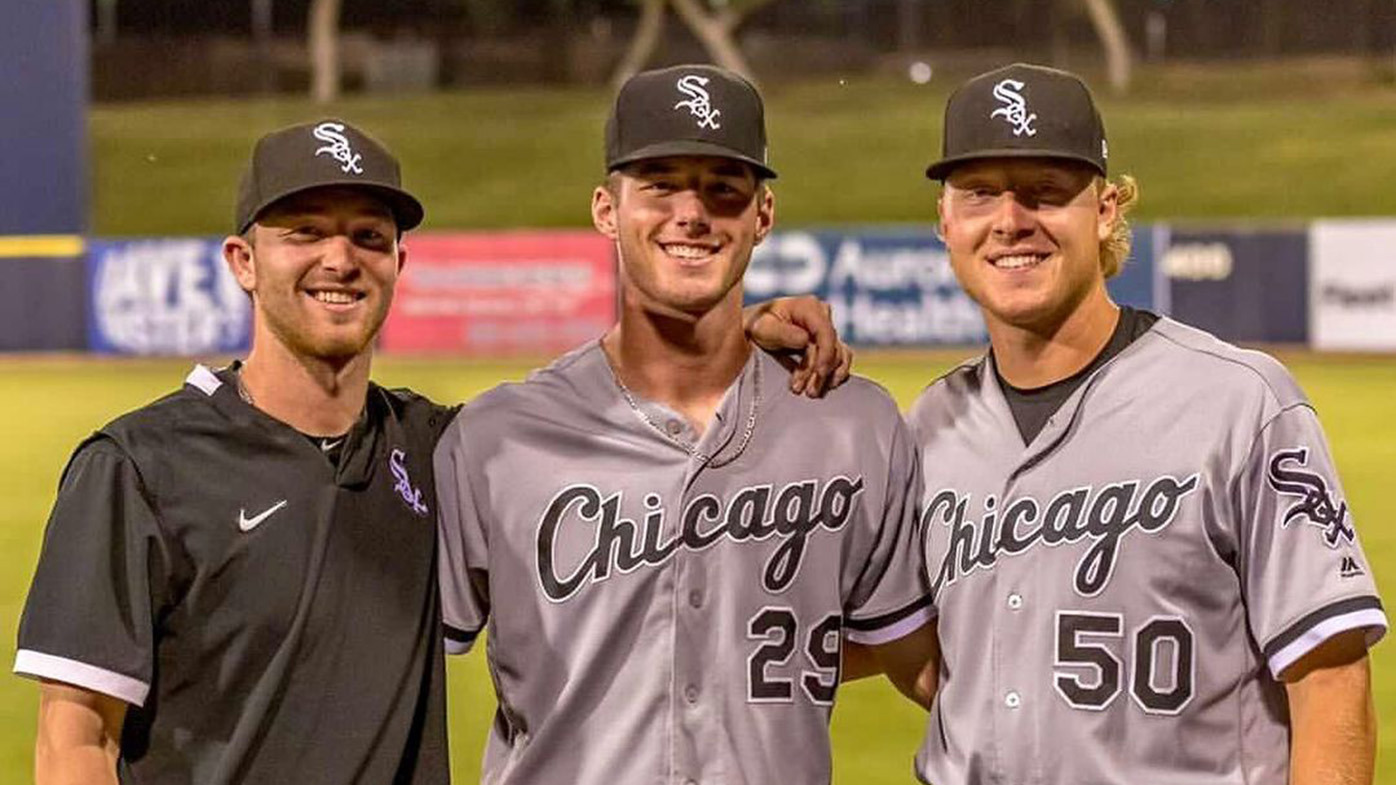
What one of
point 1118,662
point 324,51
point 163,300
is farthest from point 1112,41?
Answer: point 1118,662

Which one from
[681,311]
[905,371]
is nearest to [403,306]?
[905,371]

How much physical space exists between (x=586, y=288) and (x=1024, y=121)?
1703 centimetres

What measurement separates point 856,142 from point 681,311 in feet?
104

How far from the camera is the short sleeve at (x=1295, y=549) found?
3.02m

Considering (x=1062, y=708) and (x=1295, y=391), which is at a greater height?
(x=1295, y=391)

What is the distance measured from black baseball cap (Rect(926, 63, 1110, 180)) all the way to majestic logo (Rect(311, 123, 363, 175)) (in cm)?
95

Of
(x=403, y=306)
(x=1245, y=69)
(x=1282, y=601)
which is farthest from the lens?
(x=1245, y=69)

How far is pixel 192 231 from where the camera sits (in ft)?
108

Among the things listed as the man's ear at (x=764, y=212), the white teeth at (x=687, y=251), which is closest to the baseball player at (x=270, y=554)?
the white teeth at (x=687, y=251)

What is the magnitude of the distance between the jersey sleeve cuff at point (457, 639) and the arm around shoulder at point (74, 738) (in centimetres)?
58

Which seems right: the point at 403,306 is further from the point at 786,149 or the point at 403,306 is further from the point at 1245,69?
the point at 1245,69

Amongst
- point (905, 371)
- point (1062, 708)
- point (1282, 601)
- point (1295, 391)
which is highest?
point (1295, 391)

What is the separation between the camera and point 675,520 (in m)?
3.32

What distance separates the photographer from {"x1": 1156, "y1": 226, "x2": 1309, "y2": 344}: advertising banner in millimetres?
18828
